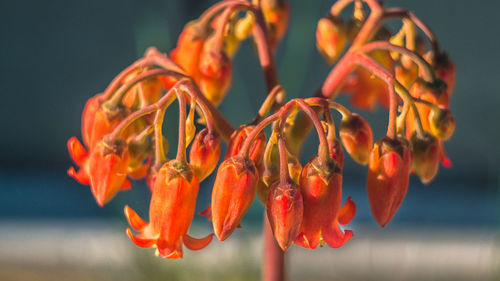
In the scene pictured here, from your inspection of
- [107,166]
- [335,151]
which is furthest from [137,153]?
[335,151]

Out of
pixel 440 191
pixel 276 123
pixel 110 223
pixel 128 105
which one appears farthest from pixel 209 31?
pixel 440 191

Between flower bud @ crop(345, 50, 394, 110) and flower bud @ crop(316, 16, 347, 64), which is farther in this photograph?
flower bud @ crop(345, 50, 394, 110)

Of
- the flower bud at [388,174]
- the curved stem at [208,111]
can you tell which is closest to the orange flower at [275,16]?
the curved stem at [208,111]

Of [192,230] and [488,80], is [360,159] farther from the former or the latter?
[488,80]

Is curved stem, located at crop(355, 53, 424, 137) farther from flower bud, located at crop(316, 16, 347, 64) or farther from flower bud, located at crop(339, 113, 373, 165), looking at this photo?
flower bud, located at crop(316, 16, 347, 64)

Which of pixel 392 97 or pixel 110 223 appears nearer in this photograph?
pixel 392 97

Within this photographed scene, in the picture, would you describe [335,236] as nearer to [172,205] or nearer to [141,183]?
[172,205]

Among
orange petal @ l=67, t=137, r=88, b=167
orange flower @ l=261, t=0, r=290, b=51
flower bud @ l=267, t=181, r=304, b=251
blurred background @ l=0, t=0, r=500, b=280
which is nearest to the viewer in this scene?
flower bud @ l=267, t=181, r=304, b=251

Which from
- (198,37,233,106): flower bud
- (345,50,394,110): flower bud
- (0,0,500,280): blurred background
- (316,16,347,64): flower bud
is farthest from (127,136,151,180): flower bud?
(0,0,500,280): blurred background
